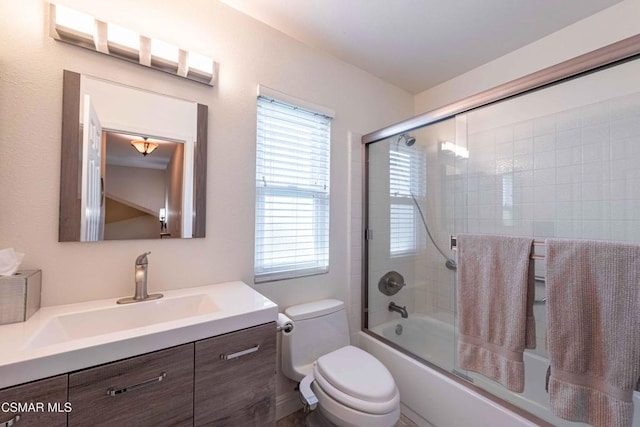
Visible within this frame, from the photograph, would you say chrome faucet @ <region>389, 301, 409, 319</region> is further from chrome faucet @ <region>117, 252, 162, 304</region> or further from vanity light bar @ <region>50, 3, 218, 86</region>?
vanity light bar @ <region>50, 3, 218, 86</region>

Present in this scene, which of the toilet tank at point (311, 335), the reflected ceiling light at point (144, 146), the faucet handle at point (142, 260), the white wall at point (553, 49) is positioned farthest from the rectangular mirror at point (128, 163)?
the white wall at point (553, 49)

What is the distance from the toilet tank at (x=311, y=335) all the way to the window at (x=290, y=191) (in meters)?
0.23

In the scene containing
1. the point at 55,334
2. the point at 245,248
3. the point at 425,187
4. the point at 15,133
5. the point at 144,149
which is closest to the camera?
the point at 55,334

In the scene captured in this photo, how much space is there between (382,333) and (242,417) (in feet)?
4.12

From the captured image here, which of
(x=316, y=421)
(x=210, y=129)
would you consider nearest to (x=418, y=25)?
(x=210, y=129)

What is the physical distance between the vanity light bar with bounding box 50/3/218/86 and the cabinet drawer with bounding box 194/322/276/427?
125 cm

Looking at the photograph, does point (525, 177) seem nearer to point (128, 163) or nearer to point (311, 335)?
point (311, 335)

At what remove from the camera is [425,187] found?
1.93 m

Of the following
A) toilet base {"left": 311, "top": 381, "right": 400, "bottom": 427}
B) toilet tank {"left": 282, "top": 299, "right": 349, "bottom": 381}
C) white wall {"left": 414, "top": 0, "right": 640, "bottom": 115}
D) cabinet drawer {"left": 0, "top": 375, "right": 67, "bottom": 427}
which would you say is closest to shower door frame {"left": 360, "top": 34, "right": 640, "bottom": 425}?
toilet tank {"left": 282, "top": 299, "right": 349, "bottom": 381}

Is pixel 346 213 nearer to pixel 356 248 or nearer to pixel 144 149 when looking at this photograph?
pixel 356 248

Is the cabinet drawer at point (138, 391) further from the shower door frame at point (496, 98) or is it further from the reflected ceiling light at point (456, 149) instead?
the reflected ceiling light at point (456, 149)

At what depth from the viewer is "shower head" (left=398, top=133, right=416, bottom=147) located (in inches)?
72.8

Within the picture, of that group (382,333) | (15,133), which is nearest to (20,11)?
Result: (15,133)

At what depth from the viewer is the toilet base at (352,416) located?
113 cm
